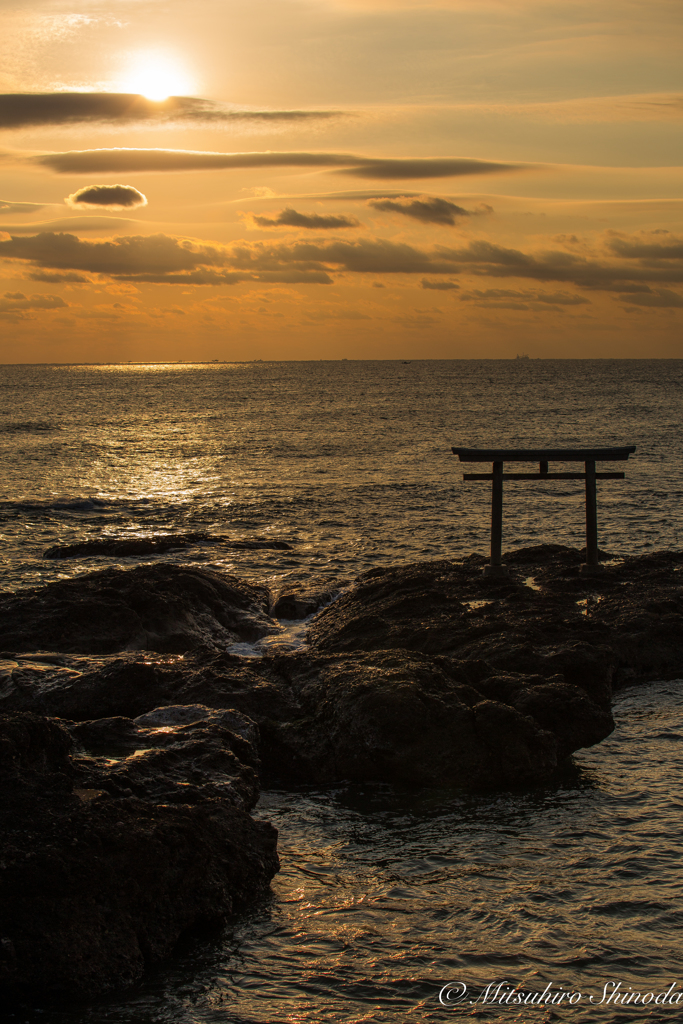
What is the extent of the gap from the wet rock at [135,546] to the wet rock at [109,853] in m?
13.8

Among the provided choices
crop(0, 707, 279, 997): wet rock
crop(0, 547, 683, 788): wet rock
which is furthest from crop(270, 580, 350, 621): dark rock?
crop(0, 707, 279, 997): wet rock

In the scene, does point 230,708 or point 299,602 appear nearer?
point 230,708

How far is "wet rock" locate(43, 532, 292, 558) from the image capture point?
2152cm

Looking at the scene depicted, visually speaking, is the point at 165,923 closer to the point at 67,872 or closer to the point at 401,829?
the point at 67,872

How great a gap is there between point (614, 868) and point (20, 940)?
205 inches

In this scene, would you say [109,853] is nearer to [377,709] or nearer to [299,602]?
[377,709]

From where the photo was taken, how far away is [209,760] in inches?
316

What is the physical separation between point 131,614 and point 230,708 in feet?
13.4

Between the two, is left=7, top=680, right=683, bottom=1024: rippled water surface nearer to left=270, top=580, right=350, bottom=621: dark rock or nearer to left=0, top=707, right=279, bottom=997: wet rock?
left=0, top=707, right=279, bottom=997: wet rock

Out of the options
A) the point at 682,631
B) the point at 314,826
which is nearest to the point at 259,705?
the point at 314,826

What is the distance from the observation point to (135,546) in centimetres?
2161

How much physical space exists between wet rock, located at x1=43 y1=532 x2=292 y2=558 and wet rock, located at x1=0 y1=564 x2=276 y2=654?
20.1 ft

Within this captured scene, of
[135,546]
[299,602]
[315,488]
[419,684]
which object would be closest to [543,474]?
[299,602]

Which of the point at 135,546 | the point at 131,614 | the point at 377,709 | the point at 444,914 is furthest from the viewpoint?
the point at 135,546
